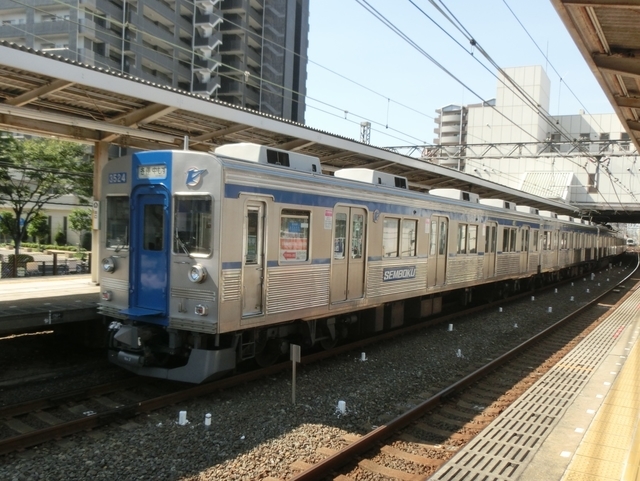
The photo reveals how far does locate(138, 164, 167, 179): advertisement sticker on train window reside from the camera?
7.18 m

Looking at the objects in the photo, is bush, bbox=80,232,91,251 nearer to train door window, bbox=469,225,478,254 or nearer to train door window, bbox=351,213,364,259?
train door window, bbox=469,225,478,254

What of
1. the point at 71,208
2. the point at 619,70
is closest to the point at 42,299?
the point at 619,70

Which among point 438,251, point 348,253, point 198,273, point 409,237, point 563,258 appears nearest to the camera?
point 198,273

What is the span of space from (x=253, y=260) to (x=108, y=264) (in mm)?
2211

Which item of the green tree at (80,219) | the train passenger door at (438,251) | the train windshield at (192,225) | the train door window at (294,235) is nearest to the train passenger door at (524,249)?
the train passenger door at (438,251)

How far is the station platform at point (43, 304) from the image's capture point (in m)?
8.12

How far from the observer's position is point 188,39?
146ft

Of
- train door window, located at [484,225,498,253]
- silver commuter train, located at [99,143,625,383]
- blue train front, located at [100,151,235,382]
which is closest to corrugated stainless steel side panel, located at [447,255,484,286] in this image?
train door window, located at [484,225,498,253]

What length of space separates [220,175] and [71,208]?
30.1 metres

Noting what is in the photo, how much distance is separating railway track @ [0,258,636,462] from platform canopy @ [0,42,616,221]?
3373 millimetres

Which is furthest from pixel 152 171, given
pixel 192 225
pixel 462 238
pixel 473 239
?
pixel 473 239

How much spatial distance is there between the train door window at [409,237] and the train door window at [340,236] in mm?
2180

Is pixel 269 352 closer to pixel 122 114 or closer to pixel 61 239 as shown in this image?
pixel 122 114

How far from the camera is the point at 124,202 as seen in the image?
7.73 metres
